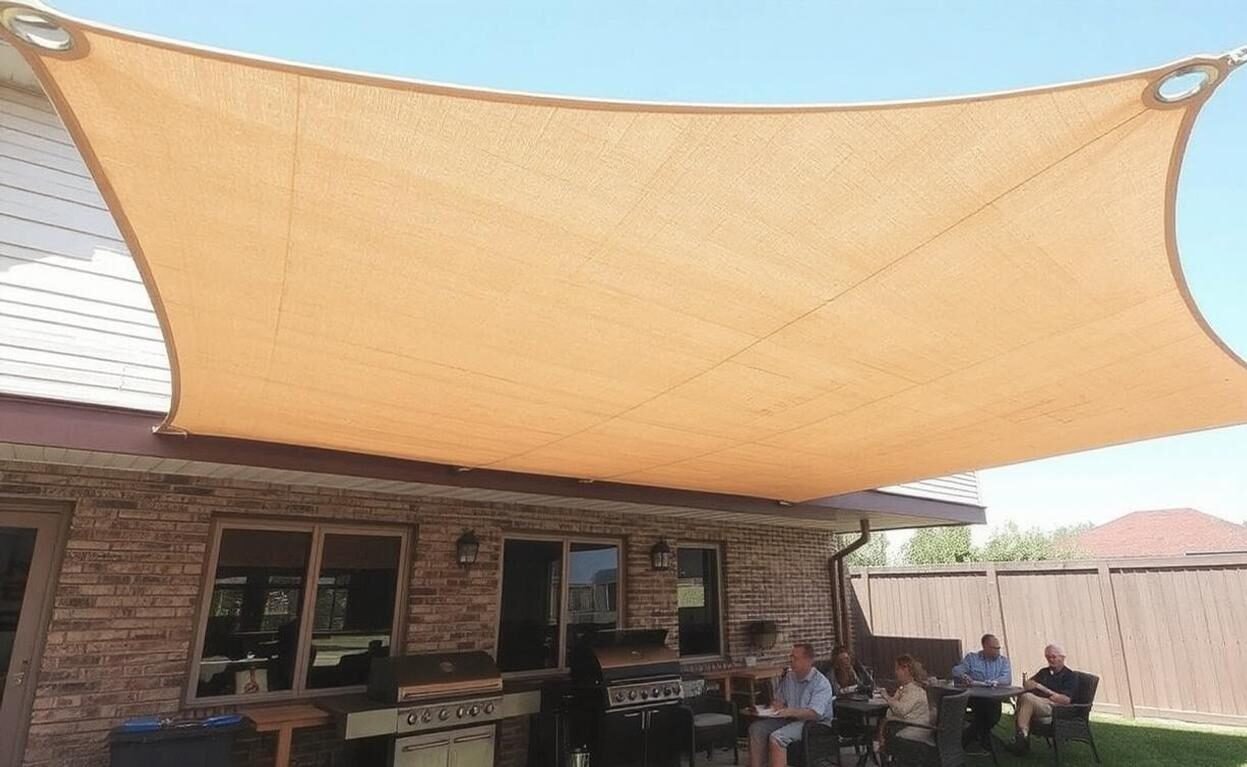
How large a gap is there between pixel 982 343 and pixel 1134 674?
8.11m

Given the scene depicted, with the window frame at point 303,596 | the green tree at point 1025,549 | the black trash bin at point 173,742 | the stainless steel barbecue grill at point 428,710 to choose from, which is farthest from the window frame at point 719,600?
the green tree at point 1025,549

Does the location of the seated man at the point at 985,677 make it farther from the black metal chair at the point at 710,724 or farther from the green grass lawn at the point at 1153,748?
the black metal chair at the point at 710,724

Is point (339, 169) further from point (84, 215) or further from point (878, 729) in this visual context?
point (878, 729)

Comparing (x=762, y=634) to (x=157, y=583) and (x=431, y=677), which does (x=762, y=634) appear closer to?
(x=431, y=677)

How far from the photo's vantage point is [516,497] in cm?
638

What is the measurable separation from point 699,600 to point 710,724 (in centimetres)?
224

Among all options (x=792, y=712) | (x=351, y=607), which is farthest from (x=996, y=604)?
(x=351, y=607)

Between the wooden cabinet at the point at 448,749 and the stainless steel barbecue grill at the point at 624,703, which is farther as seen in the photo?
the stainless steel barbecue grill at the point at 624,703

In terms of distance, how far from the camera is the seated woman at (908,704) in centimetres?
548

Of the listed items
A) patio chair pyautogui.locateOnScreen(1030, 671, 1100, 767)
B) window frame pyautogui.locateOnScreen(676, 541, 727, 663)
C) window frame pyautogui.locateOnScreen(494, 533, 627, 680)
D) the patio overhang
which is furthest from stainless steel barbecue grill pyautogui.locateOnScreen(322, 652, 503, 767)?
patio chair pyautogui.locateOnScreen(1030, 671, 1100, 767)

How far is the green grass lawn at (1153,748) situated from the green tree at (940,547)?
20.8 metres

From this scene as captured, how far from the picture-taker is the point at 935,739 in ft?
17.3

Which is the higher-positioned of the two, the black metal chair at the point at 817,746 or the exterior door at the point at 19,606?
the exterior door at the point at 19,606

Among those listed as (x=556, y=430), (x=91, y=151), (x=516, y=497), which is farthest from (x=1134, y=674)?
(x=91, y=151)
